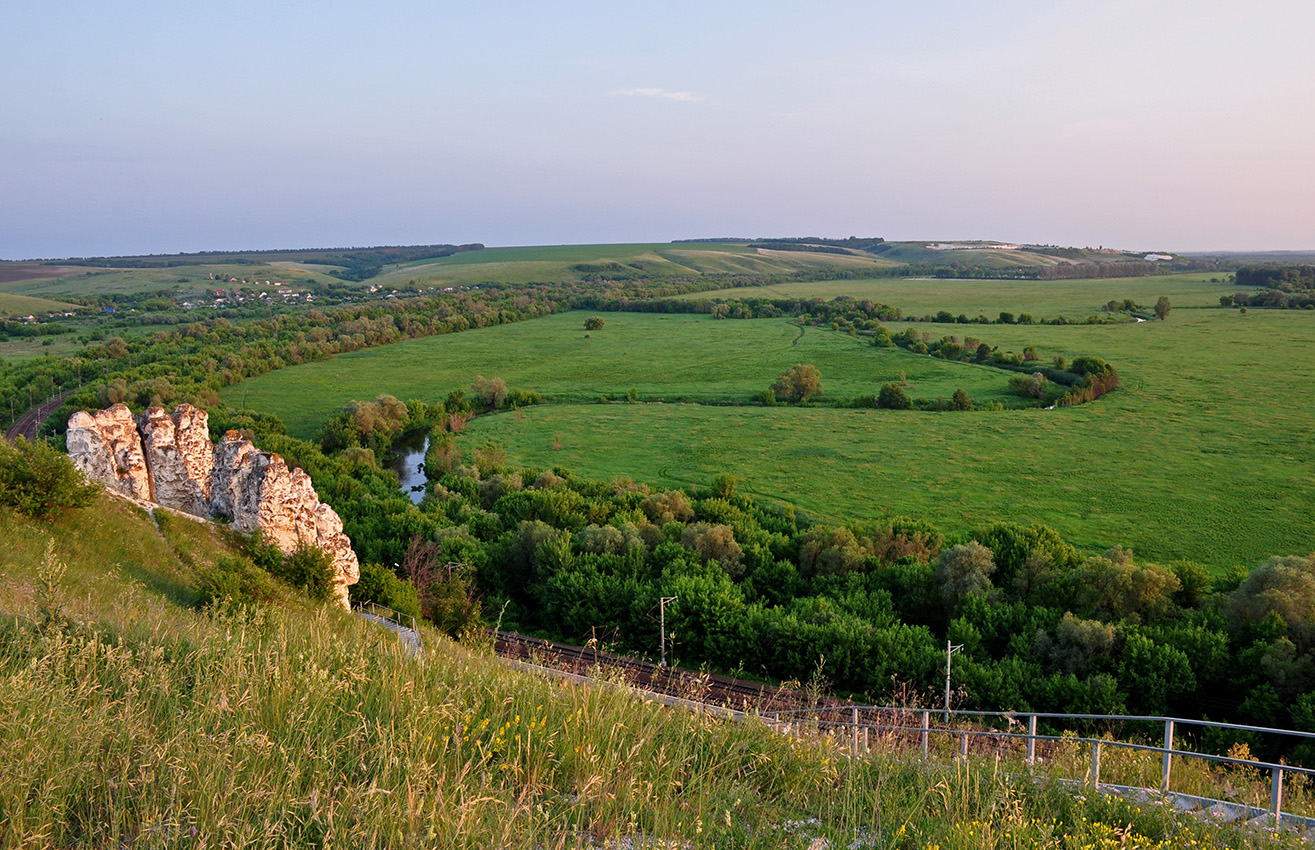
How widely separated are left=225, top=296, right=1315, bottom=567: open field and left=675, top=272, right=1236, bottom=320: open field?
97.1ft

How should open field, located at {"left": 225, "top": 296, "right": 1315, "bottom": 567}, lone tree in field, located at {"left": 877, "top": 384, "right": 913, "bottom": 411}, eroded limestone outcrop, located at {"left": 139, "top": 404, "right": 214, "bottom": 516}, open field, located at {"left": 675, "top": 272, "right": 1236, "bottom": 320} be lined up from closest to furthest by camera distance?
eroded limestone outcrop, located at {"left": 139, "top": 404, "right": 214, "bottom": 516} → open field, located at {"left": 225, "top": 296, "right": 1315, "bottom": 567} → lone tree in field, located at {"left": 877, "top": 384, "right": 913, "bottom": 411} → open field, located at {"left": 675, "top": 272, "right": 1236, "bottom": 320}

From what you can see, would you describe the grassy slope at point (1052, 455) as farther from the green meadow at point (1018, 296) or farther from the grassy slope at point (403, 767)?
the green meadow at point (1018, 296)

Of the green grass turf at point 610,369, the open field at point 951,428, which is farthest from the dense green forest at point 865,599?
the green grass turf at point 610,369

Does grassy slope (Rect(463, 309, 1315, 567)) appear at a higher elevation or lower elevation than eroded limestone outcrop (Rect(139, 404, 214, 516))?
lower

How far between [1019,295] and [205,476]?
17795 centimetres

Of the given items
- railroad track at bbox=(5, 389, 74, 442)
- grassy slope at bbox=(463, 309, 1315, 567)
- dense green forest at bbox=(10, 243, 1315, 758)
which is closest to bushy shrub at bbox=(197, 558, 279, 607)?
dense green forest at bbox=(10, 243, 1315, 758)

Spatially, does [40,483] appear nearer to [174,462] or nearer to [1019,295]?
[174,462]

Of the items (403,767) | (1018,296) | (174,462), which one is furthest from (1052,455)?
(1018,296)

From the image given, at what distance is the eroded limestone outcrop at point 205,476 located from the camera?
23766 millimetres

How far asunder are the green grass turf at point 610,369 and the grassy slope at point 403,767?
66.7 metres

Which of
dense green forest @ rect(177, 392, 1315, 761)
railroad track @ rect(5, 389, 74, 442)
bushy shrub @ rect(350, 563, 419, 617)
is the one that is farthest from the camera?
railroad track @ rect(5, 389, 74, 442)

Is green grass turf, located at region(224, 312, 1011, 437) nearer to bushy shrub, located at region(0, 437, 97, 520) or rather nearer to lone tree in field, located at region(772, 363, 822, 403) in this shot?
lone tree in field, located at region(772, 363, 822, 403)

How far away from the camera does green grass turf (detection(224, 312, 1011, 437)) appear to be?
8268 centimetres

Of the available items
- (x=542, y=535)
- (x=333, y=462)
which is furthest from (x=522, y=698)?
(x=333, y=462)
